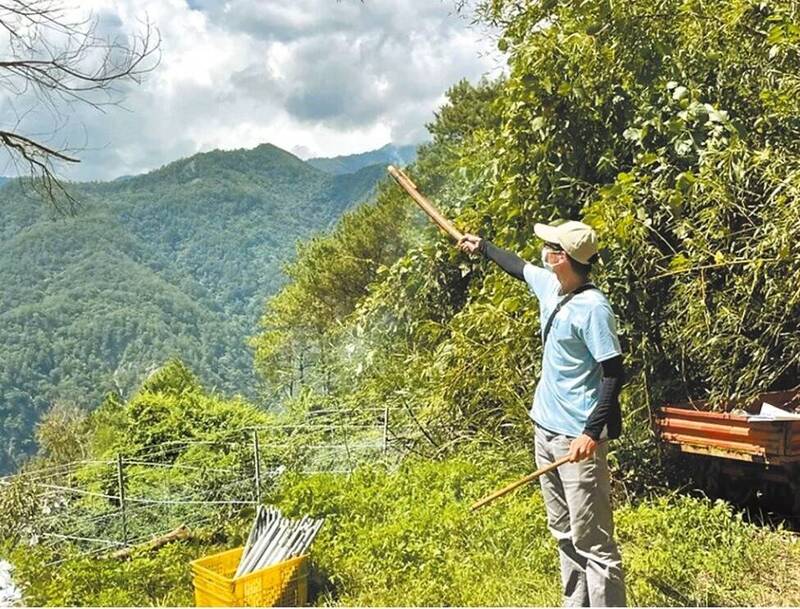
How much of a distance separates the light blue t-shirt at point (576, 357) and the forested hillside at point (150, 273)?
38.6 m

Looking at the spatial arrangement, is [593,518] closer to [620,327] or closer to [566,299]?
[566,299]

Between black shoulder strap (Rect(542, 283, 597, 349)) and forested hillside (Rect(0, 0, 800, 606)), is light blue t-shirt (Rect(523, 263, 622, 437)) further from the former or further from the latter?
forested hillside (Rect(0, 0, 800, 606))

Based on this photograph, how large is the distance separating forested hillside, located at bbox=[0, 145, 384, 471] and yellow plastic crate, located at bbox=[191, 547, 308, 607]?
37.5 metres

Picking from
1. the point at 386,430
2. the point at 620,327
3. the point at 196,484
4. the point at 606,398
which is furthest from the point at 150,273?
the point at 606,398

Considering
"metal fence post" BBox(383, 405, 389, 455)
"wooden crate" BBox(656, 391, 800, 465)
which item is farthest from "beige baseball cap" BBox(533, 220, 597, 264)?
"metal fence post" BBox(383, 405, 389, 455)

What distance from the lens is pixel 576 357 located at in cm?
208

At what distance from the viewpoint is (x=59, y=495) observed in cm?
679

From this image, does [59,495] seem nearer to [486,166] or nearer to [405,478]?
[405,478]

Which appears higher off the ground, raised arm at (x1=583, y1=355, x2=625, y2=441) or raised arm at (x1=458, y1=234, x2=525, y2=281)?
raised arm at (x1=458, y1=234, x2=525, y2=281)

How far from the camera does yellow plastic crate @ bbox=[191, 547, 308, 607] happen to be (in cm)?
282

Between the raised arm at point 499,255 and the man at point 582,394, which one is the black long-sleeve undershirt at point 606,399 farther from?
the raised arm at point 499,255

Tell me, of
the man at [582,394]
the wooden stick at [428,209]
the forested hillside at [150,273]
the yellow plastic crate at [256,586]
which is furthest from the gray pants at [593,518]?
the forested hillside at [150,273]

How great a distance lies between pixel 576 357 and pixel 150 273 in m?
65.5

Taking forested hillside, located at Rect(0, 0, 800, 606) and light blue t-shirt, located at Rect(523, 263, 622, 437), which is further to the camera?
forested hillside, located at Rect(0, 0, 800, 606)
